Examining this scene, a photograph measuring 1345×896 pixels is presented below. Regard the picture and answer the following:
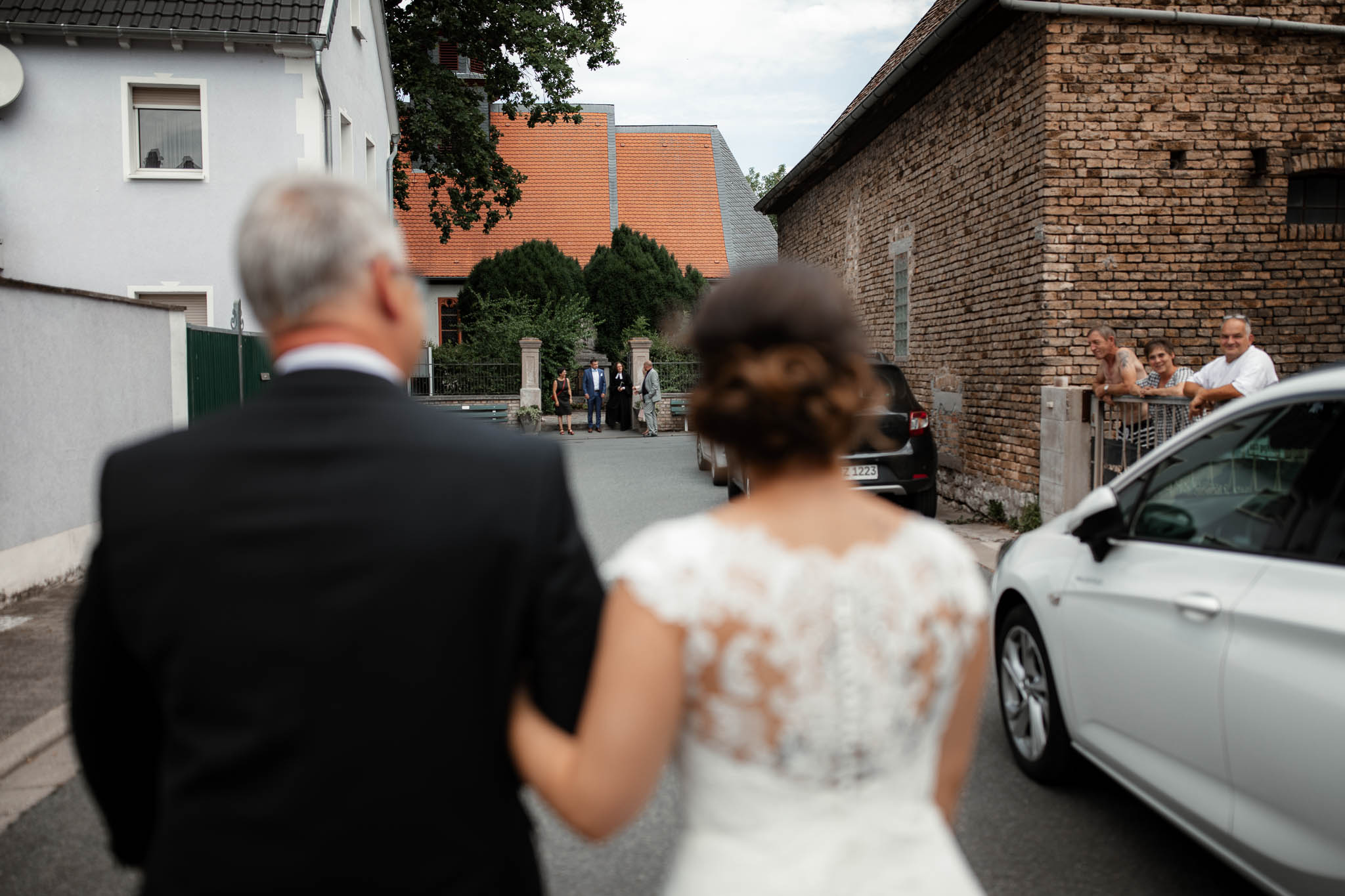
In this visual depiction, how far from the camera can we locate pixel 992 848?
12.2 ft

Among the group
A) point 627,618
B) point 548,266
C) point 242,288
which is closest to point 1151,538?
point 627,618

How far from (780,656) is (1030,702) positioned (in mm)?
3256

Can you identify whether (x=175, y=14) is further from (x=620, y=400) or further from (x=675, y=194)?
(x=675, y=194)

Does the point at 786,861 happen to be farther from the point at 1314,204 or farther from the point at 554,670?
the point at 1314,204

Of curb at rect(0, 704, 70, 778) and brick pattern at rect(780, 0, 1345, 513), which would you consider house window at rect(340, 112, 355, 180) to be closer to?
brick pattern at rect(780, 0, 1345, 513)

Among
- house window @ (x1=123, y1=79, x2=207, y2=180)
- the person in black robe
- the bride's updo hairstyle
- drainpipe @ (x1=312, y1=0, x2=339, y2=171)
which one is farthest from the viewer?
the person in black robe

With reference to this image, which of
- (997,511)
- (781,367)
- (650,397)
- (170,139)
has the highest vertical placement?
(170,139)

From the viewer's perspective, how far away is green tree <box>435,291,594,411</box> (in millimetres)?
29859

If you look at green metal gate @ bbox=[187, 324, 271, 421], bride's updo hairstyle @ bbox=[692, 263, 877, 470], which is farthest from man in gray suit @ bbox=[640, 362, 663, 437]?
bride's updo hairstyle @ bbox=[692, 263, 877, 470]

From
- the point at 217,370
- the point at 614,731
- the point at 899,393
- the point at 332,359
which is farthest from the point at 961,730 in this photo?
the point at 217,370

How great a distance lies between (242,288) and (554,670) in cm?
70

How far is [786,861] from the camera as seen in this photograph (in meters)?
1.46

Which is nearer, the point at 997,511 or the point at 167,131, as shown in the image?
the point at 997,511

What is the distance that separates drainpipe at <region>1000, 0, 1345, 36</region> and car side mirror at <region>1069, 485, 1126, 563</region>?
7472 millimetres
